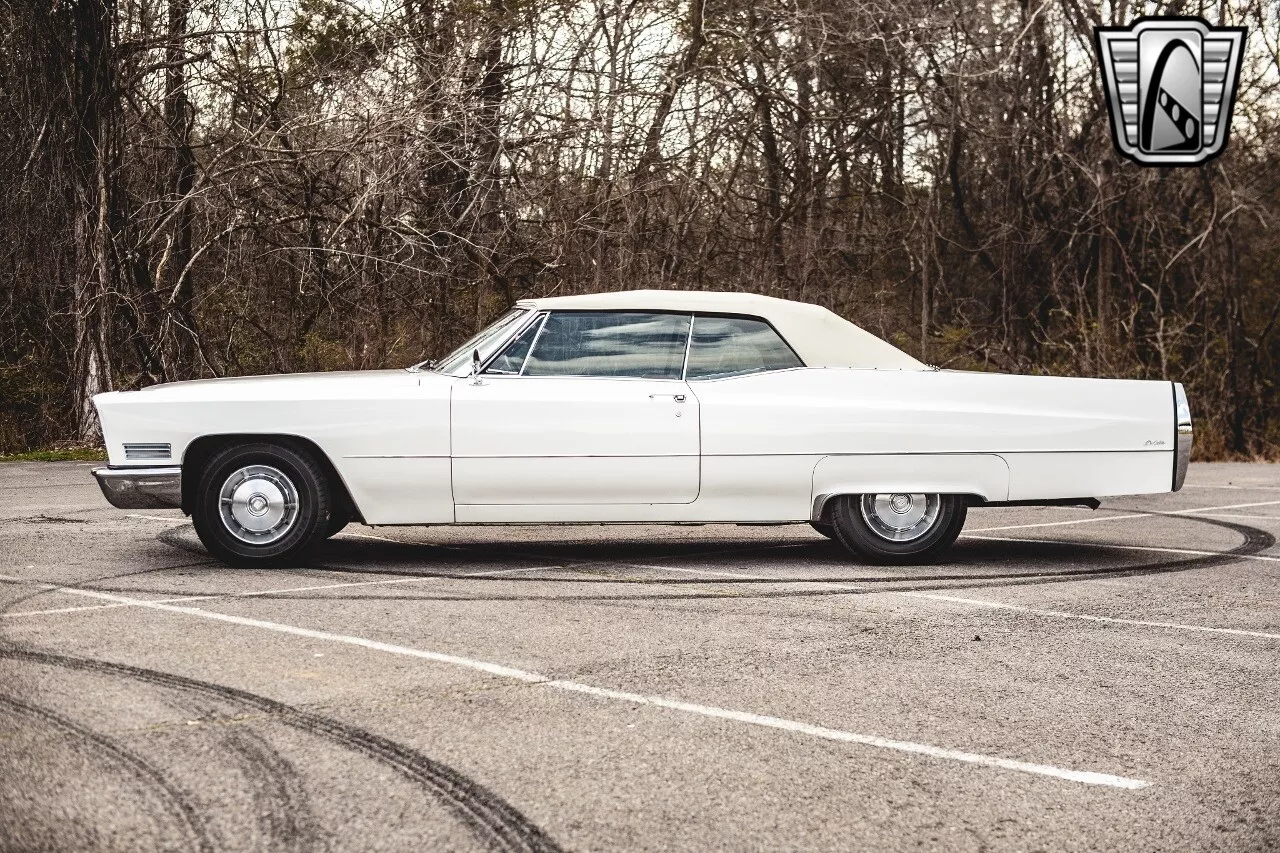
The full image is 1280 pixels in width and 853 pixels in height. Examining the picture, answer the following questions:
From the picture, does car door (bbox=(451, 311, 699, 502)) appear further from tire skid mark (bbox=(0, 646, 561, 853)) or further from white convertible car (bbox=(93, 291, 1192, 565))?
tire skid mark (bbox=(0, 646, 561, 853))

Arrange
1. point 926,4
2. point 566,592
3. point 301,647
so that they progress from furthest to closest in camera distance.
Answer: point 926,4 < point 566,592 < point 301,647

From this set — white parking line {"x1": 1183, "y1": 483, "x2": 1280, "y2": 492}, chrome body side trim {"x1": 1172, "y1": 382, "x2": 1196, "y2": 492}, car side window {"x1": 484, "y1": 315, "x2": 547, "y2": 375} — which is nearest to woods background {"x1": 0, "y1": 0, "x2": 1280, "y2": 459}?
white parking line {"x1": 1183, "y1": 483, "x2": 1280, "y2": 492}

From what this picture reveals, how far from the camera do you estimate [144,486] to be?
7762 mm

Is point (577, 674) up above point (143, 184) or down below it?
below

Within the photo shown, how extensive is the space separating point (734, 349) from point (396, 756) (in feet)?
14.0

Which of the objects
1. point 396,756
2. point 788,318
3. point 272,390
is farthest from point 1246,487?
point 396,756

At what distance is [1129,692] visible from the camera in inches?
206

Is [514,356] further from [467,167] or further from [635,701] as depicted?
[467,167]

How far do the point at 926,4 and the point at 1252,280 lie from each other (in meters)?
7.62

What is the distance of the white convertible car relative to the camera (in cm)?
778

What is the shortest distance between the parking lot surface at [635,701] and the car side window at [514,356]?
3.70 ft

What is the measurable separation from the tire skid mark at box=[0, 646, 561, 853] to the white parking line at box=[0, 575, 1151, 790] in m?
0.85

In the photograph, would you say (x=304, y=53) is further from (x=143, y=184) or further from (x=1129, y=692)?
(x=1129, y=692)

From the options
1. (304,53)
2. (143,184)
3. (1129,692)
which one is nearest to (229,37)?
(304,53)
